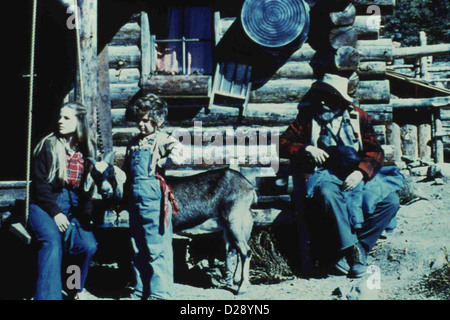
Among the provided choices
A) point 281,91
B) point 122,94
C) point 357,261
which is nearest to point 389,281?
point 357,261

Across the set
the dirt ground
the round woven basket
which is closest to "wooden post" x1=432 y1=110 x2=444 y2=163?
the dirt ground

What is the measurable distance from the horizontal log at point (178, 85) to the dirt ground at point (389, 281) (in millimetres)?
2192

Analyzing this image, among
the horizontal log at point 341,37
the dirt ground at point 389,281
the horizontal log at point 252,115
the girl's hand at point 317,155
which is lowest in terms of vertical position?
the dirt ground at point 389,281

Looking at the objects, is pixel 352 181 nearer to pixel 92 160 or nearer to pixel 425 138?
pixel 92 160

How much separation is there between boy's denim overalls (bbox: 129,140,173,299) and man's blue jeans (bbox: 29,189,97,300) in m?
0.47

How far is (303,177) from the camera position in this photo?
5719 millimetres

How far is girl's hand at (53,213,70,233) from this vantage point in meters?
4.55

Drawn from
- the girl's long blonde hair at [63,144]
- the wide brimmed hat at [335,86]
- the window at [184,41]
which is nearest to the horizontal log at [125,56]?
the window at [184,41]

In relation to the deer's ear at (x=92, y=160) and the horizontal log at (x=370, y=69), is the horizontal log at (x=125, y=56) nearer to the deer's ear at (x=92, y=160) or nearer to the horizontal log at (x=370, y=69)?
the deer's ear at (x=92, y=160)

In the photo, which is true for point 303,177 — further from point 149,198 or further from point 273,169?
point 149,198

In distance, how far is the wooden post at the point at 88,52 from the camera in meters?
5.12

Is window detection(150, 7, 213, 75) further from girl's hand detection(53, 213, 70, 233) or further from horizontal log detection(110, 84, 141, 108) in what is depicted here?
girl's hand detection(53, 213, 70, 233)

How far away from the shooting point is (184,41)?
710cm

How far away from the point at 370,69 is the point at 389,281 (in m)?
2.67
